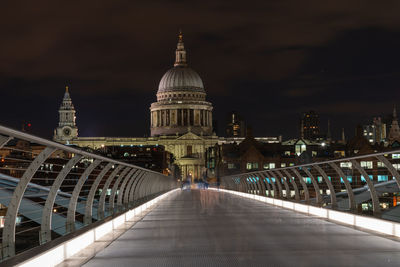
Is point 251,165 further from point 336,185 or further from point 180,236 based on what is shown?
point 180,236

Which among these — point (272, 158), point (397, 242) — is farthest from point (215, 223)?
point (272, 158)

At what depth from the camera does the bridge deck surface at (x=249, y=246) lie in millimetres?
7793

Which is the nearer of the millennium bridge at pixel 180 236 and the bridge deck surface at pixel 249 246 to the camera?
the millennium bridge at pixel 180 236

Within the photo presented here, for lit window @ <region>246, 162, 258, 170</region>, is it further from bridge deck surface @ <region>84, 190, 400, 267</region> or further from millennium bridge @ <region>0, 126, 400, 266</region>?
bridge deck surface @ <region>84, 190, 400, 267</region>

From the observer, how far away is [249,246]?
30.8 ft

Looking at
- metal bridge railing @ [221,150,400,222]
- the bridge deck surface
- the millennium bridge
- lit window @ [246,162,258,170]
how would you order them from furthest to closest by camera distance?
lit window @ [246,162,258,170], metal bridge railing @ [221,150,400,222], the bridge deck surface, the millennium bridge

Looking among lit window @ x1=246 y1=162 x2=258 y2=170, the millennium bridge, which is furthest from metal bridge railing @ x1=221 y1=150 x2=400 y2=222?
lit window @ x1=246 y1=162 x2=258 y2=170

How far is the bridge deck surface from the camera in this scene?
7.79m

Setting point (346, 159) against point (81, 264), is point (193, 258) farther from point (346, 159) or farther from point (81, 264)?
point (346, 159)

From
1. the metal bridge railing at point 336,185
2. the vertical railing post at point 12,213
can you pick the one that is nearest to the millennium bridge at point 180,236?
the vertical railing post at point 12,213

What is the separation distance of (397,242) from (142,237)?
4.25 metres

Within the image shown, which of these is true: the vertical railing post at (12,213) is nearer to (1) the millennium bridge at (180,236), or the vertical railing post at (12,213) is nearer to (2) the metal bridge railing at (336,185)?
(1) the millennium bridge at (180,236)

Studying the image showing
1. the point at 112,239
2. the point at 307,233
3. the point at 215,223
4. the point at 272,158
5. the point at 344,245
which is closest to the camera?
the point at 344,245

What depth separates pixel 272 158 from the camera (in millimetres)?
137750
